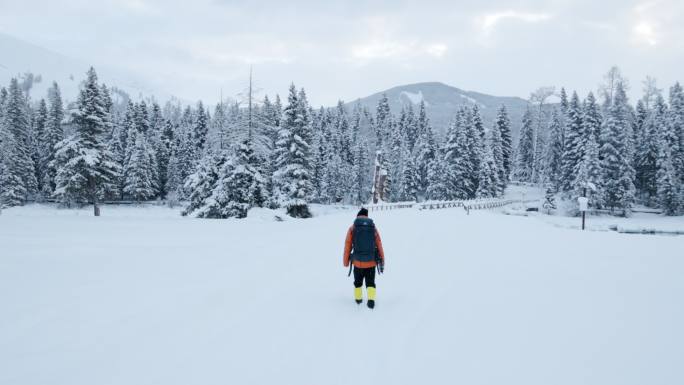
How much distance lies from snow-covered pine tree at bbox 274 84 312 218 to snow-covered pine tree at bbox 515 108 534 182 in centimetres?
5300

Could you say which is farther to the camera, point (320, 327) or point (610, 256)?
point (610, 256)

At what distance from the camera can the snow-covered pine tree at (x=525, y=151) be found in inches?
2874

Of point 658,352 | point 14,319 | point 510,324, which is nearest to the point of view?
point 658,352

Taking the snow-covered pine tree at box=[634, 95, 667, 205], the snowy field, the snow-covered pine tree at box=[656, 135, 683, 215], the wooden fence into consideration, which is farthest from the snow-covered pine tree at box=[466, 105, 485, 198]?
the snowy field

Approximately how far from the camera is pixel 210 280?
9648mm

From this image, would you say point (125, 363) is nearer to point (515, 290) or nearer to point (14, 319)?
point (14, 319)

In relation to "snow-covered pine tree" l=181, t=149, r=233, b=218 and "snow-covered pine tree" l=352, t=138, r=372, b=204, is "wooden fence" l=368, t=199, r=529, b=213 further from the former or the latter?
"snow-covered pine tree" l=352, t=138, r=372, b=204

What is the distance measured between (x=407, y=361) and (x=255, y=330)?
2.48 meters

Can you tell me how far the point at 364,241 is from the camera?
26.8ft

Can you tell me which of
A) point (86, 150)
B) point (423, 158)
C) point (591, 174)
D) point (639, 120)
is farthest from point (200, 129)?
point (639, 120)

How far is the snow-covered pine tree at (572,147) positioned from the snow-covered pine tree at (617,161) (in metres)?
2.79

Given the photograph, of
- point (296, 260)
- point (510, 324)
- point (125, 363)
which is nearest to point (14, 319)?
point (125, 363)

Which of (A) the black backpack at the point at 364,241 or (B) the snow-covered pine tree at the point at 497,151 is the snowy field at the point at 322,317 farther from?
(B) the snow-covered pine tree at the point at 497,151

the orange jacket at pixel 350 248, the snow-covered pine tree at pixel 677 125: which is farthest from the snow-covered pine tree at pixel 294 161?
the snow-covered pine tree at pixel 677 125
